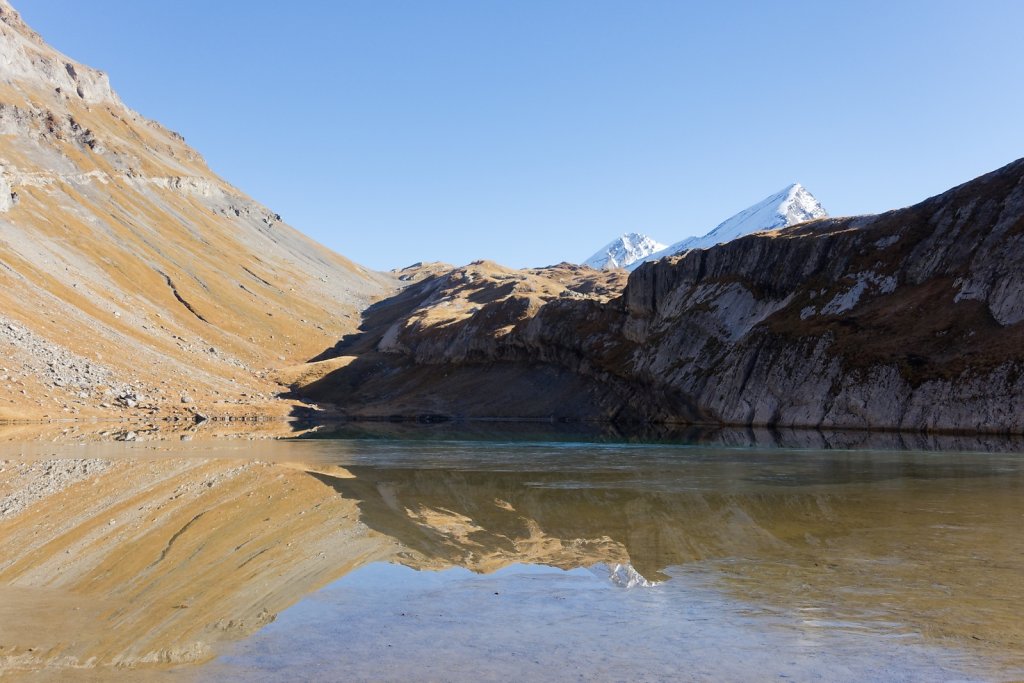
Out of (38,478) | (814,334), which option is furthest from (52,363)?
(814,334)

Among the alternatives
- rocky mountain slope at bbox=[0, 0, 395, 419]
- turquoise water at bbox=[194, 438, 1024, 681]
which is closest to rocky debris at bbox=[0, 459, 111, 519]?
turquoise water at bbox=[194, 438, 1024, 681]

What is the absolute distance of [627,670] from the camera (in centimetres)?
972

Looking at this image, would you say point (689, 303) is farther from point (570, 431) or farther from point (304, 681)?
point (304, 681)

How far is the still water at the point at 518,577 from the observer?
33.6 feet

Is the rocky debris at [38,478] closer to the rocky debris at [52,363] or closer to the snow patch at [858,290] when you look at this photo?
the rocky debris at [52,363]

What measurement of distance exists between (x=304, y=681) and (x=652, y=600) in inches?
238

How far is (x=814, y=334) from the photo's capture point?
70812 mm

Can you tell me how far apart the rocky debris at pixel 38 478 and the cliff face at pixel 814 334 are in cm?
5513

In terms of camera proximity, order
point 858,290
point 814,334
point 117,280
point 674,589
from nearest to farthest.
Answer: point 674,589 → point 814,334 → point 858,290 → point 117,280

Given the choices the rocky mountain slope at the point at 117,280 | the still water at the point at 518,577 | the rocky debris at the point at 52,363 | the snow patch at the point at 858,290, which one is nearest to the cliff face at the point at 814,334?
the snow patch at the point at 858,290

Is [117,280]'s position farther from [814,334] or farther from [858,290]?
[858,290]

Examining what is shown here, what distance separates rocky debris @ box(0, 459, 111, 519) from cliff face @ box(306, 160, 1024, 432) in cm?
5513

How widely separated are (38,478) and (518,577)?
24771 mm

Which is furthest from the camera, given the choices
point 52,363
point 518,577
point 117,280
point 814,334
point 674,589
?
point 117,280
